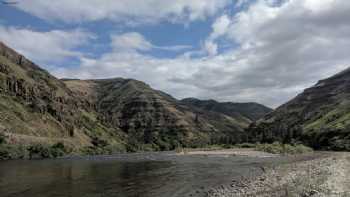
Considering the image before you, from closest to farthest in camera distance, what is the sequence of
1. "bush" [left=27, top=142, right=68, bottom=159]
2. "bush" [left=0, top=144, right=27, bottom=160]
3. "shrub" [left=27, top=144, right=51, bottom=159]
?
"bush" [left=0, top=144, right=27, bottom=160] < "bush" [left=27, top=142, right=68, bottom=159] < "shrub" [left=27, top=144, right=51, bottom=159]

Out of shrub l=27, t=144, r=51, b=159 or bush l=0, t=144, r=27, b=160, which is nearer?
bush l=0, t=144, r=27, b=160

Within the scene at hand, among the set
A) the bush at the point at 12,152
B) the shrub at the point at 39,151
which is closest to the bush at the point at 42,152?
the shrub at the point at 39,151

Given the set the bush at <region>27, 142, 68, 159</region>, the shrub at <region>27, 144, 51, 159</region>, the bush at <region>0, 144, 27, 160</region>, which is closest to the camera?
the bush at <region>0, 144, 27, 160</region>

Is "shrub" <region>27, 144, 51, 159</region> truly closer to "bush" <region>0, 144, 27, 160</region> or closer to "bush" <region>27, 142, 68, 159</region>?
"bush" <region>27, 142, 68, 159</region>

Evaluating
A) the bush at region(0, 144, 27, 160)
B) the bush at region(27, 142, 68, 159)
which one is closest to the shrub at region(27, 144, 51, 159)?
the bush at region(27, 142, 68, 159)

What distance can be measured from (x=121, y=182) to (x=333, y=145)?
140 meters

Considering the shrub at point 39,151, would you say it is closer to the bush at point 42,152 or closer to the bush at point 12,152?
the bush at point 42,152

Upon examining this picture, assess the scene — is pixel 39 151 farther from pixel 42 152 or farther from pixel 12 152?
pixel 12 152

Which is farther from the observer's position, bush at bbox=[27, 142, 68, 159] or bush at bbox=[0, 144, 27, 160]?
bush at bbox=[27, 142, 68, 159]

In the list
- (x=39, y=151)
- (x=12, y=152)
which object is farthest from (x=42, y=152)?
(x=12, y=152)

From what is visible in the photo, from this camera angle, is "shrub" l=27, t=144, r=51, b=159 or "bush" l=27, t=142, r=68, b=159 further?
"shrub" l=27, t=144, r=51, b=159

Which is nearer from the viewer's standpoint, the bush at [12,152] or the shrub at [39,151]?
the bush at [12,152]

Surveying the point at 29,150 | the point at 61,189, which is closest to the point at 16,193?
the point at 61,189

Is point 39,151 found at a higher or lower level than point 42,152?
higher
